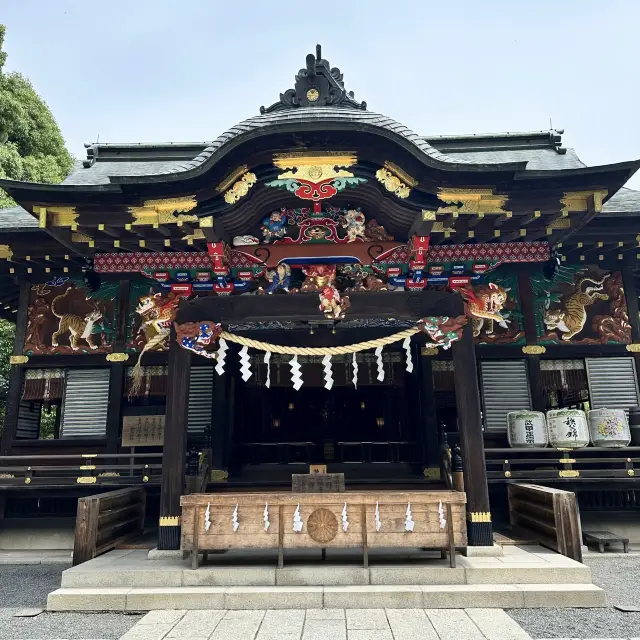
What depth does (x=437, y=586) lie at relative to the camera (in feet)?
17.3

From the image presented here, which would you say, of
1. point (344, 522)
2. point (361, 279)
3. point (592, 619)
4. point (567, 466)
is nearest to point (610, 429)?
point (567, 466)

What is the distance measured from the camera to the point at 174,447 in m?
6.61

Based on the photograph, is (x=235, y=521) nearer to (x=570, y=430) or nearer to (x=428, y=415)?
(x=428, y=415)

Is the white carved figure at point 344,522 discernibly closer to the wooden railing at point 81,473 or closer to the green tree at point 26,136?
the wooden railing at point 81,473

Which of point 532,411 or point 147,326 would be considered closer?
point 532,411

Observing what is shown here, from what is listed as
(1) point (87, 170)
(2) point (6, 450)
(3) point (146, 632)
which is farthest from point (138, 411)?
(1) point (87, 170)

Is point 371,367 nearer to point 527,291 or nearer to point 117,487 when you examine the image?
point 527,291

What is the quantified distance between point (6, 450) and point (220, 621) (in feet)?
20.0

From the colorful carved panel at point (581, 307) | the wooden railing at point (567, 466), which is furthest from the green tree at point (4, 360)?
the colorful carved panel at point (581, 307)

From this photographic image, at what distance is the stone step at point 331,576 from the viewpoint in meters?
5.37

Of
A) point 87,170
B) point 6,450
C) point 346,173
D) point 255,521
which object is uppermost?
point 87,170

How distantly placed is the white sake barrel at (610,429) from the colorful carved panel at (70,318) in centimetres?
860

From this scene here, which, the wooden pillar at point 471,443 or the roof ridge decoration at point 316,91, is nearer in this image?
the wooden pillar at point 471,443

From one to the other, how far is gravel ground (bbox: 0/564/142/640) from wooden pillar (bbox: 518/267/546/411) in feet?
22.5
